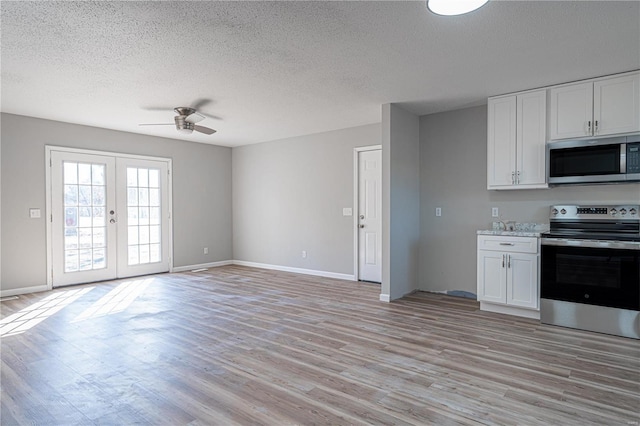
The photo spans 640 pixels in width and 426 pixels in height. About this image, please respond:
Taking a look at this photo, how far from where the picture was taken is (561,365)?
2.72 metres

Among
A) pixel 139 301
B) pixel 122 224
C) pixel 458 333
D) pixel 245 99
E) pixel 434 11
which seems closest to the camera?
pixel 434 11

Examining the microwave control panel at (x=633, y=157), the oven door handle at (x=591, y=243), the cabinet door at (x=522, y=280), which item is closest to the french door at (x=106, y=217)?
the cabinet door at (x=522, y=280)

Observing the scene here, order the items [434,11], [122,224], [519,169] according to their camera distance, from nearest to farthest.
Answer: [434,11] → [519,169] → [122,224]

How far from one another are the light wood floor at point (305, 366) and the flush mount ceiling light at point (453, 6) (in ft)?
8.29

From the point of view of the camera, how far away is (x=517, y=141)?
4.13 meters

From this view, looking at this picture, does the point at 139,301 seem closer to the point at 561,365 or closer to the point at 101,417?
the point at 101,417

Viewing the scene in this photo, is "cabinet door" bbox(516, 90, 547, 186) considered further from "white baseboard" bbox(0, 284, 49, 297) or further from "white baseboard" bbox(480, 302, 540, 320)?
"white baseboard" bbox(0, 284, 49, 297)

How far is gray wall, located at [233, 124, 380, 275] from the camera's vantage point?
620 centimetres

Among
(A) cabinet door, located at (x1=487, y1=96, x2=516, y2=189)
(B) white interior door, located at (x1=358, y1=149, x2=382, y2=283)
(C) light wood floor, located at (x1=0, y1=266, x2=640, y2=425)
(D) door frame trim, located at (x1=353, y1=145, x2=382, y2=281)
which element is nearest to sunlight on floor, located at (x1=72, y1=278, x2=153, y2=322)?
(C) light wood floor, located at (x1=0, y1=266, x2=640, y2=425)

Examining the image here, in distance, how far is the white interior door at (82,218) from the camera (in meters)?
5.54

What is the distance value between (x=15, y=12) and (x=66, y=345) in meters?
2.70

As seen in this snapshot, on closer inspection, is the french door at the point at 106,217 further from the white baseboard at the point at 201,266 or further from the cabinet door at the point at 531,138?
the cabinet door at the point at 531,138

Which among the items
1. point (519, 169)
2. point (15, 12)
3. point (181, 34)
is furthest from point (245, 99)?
point (519, 169)

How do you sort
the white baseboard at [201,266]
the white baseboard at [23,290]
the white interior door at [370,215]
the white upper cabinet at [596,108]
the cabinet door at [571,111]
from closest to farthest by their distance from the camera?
the white upper cabinet at [596,108] < the cabinet door at [571,111] < the white baseboard at [23,290] < the white interior door at [370,215] < the white baseboard at [201,266]
